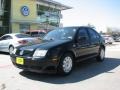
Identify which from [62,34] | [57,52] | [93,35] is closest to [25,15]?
[93,35]

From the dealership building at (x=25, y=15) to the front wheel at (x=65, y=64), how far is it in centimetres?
1986

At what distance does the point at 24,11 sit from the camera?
28031 millimetres

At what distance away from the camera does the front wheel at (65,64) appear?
702 centimetres

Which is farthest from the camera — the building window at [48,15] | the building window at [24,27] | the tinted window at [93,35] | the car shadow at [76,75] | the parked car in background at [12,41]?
the building window at [48,15]

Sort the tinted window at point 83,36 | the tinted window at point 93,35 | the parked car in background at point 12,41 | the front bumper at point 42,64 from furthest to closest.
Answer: the parked car in background at point 12,41 → the tinted window at point 93,35 → the tinted window at point 83,36 → the front bumper at point 42,64

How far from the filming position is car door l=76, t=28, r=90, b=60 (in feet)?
26.2

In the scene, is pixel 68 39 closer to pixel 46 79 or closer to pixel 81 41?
pixel 81 41

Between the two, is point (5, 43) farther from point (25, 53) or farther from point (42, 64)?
point (42, 64)

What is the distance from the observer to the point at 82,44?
26.9ft

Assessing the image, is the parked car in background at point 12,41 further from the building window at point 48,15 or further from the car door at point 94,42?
the building window at point 48,15

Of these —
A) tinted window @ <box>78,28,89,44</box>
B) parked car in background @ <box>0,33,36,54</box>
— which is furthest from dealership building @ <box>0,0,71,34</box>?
tinted window @ <box>78,28,89,44</box>

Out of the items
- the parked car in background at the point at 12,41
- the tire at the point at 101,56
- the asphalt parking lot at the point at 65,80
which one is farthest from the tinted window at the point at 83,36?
the parked car in background at the point at 12,41

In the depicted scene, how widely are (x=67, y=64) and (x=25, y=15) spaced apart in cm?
2168

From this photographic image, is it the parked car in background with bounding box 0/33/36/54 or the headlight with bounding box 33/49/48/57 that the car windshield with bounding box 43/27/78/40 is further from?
the parked car in background with bounding box 0/33/36/54
